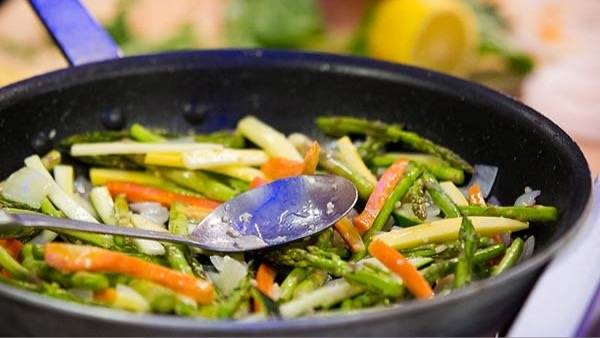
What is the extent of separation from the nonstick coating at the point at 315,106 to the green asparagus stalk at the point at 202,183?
0.20m

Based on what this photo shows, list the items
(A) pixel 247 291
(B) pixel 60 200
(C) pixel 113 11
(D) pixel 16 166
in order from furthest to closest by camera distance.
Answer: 1. (C) pixel 113 11
2. (D) pixel 16 166
3. (B) pixel 60 200
4. (A) pixel 247 291

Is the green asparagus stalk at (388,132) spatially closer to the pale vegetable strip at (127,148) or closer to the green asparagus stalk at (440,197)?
the green asparagus stalk at (440,197)

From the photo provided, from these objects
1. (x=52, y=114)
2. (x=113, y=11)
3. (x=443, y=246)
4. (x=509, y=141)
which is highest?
(x=113, y=11)

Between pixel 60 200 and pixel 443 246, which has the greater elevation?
pixel 60 200

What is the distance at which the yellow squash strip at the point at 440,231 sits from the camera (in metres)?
1.32

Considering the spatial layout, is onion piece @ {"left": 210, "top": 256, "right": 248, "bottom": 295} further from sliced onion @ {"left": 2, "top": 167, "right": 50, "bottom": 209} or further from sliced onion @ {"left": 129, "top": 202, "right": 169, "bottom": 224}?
sliced onion @ {"left": 2, "top": 167, "right": 50, "bottom": 209}

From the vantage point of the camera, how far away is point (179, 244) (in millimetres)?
1286

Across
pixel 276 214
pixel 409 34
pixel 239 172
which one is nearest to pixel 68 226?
pixel 276 214

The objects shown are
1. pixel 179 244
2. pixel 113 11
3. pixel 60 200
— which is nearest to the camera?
pixel 179 244

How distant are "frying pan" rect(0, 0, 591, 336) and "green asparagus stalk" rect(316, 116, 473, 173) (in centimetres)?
2

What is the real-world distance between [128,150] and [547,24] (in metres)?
2.00

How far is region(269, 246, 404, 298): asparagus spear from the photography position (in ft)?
3.77

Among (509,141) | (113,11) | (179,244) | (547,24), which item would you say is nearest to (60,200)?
(179,244)

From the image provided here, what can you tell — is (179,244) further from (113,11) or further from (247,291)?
(113,11)
